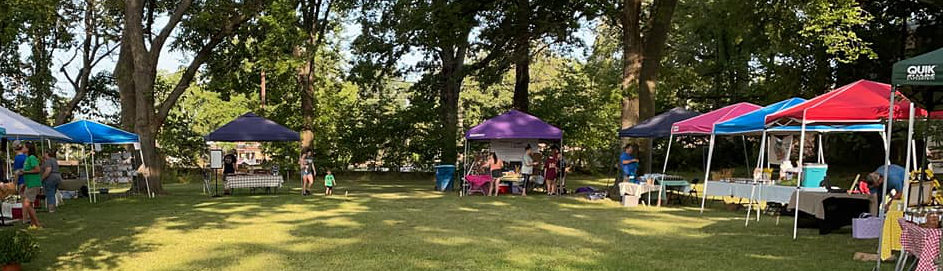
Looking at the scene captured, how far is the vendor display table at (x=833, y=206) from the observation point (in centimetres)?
940

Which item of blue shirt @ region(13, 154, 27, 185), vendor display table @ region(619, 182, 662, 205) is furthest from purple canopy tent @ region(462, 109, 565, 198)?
blue shirt @ region(13, 154, 27, 185)

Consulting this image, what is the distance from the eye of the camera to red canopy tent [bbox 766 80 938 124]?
26.3 feet

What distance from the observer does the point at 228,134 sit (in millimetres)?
17766

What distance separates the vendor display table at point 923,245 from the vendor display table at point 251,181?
14.3m

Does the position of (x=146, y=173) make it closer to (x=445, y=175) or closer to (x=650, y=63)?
(x=445, y=175)

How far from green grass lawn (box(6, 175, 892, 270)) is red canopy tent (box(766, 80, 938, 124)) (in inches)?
57.2

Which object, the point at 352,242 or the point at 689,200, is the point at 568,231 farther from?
the point at 689,200

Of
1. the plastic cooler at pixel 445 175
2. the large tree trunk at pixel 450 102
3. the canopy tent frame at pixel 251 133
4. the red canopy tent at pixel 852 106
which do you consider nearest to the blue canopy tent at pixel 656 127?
the plastic cooler at pixel 445 175

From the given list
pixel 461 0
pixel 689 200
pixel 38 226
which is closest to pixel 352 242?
pixel 38 226

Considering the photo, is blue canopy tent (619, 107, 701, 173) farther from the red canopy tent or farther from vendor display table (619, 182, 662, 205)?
the red canopy tent

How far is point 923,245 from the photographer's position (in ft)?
18.6

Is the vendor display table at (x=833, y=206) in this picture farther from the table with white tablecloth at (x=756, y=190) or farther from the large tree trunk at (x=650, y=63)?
the large tree trunk at (x=650, y=63)

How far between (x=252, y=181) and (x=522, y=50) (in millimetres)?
9280

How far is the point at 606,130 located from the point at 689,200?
54.7ft
